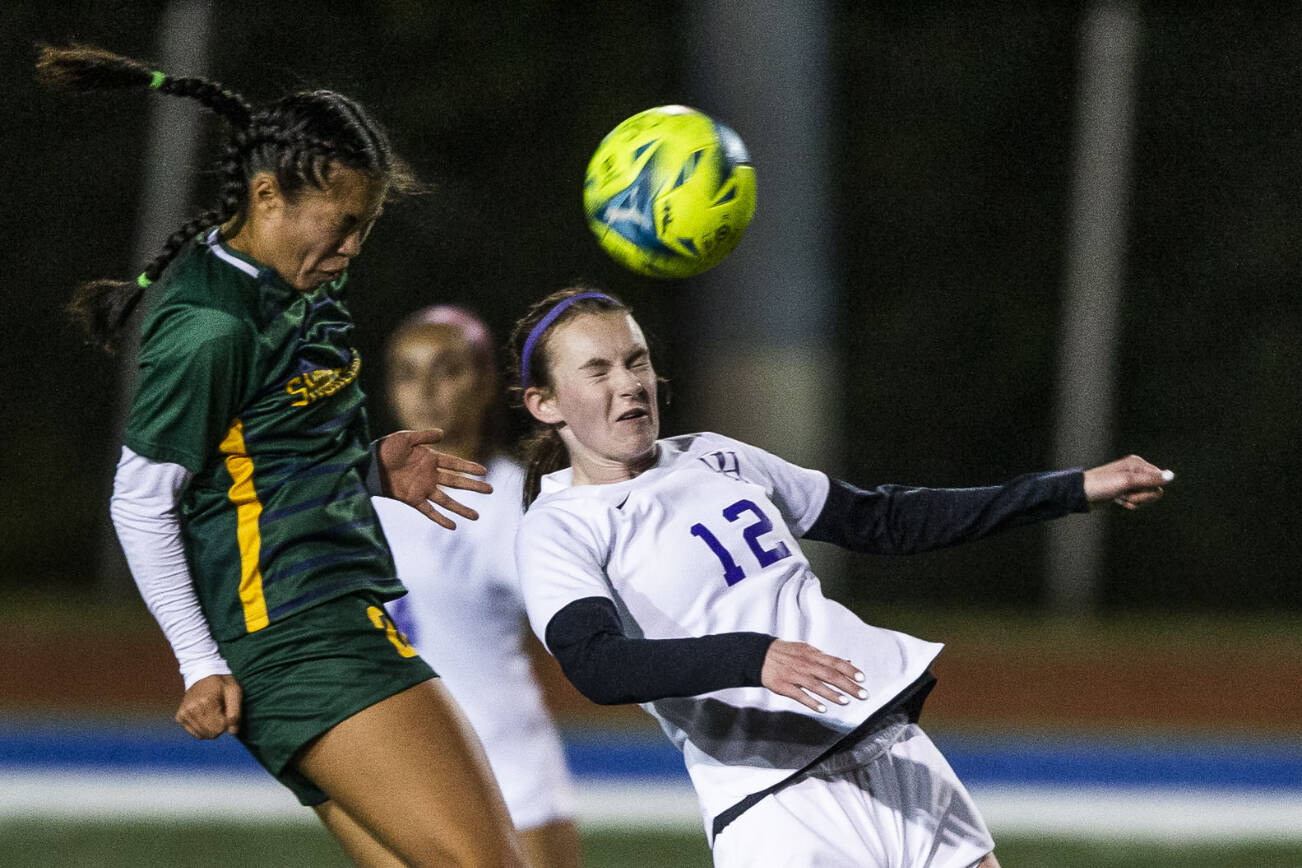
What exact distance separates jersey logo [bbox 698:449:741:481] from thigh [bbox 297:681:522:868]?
629 mm

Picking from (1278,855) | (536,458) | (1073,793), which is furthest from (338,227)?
(1073,793)

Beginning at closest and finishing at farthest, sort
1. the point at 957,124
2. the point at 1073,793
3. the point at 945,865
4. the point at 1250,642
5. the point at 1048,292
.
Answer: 1. the point at 945,865
2. the point at 1073,793
3. the point at 1250,642
4. the point at 1048,292
5. the point at 957,124

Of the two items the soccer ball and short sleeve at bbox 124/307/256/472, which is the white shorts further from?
short sleeve at bbox 124/307/256/472

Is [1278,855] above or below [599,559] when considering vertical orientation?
below

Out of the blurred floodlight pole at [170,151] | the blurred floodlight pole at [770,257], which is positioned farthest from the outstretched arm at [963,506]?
the blurred floodlight pole at [170,151]

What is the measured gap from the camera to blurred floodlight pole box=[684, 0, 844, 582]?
291 inches

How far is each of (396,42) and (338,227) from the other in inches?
373

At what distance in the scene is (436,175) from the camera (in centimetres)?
1158

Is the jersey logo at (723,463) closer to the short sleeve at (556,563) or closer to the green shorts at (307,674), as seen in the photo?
the short sleeve at (556,563)

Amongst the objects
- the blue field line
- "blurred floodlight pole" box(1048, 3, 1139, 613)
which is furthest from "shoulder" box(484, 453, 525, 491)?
"blurred floodlight pole" box(1048, 3, 1139, 613)

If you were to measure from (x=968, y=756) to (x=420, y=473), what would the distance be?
4.60 m

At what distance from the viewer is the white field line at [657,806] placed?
5598 millimetres

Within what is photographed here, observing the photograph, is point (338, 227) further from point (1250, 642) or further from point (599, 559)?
point (1250, 642)

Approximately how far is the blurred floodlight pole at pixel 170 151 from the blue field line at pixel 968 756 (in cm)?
317
